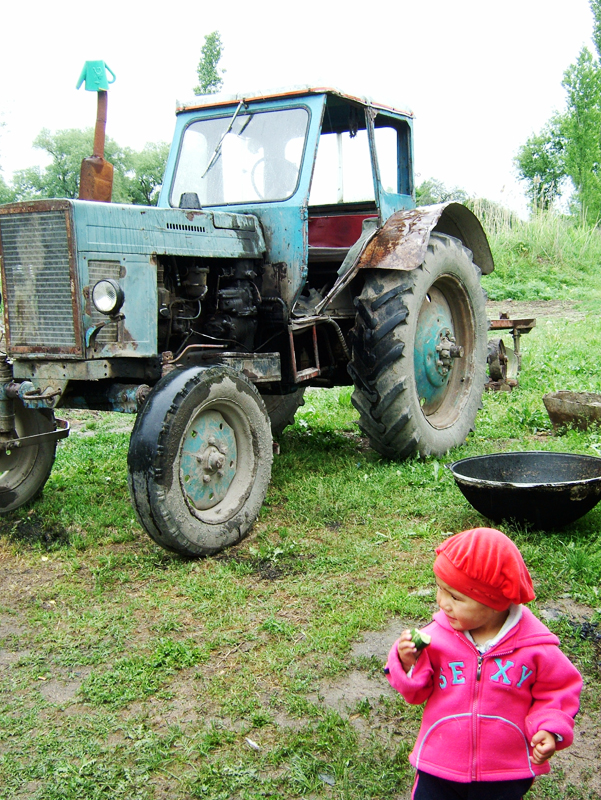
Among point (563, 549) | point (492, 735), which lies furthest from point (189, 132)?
point (492, 735)

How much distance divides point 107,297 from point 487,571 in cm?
272

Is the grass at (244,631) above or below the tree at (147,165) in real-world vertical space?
below

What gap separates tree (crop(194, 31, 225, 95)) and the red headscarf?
23759 mm

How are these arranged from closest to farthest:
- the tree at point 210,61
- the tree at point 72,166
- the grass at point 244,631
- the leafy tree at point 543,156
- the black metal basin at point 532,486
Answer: the grass at point 244,631 → the black metal basin at point 532,486 → the tree at point 210,61 → the tree at point 72,166 → the leafy tree at point 543,156

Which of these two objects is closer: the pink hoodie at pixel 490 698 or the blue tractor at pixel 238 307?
the pink hoodie at pixel 490 698

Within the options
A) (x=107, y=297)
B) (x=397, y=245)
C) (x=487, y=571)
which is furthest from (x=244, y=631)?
(x=397, y=245)

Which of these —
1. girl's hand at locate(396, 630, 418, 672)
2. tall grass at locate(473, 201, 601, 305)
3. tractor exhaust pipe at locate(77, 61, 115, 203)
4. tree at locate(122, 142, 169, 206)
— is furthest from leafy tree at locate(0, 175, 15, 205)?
girl's hand at locate(396, 630, 418, 672)

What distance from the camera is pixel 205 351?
473 cm

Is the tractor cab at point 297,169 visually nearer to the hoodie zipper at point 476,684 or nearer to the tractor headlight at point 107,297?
the tractor headlight at point 107,297

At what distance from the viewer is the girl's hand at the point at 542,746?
1.76 meters

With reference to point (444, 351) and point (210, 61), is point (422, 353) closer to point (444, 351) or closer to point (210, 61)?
point (444, 351)

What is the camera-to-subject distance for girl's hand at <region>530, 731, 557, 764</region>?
5.77 ft

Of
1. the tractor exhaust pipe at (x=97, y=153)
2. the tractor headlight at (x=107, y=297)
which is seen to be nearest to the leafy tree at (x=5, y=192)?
the tractor exhaust pipe at (x=97, y=153)

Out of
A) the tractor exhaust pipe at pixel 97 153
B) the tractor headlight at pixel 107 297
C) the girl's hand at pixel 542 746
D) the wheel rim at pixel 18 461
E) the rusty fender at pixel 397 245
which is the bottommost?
the girl's hand at pixel 542 746
